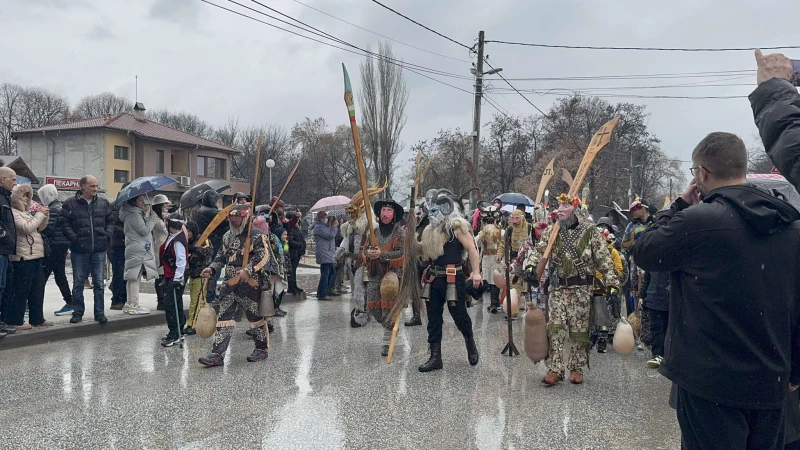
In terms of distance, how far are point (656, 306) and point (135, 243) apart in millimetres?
7201

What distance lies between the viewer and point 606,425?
4.86 metres

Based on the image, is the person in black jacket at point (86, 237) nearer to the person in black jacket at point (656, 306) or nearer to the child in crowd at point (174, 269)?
the child in crowd at point (174, 269)

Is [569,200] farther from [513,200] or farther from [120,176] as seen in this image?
[120,176]

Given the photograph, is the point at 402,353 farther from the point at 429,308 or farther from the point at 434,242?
the point at 434,242

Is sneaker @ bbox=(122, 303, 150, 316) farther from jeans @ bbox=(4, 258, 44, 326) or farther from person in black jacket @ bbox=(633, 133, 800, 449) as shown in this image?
person in black jacket @ bbox=(633, 133, 800, 449)

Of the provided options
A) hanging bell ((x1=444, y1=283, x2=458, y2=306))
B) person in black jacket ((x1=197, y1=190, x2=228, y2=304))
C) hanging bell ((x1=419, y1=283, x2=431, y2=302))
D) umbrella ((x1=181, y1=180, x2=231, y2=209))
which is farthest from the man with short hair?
hanging bell ((x1=444, y1=283, x2=458, y2=306))

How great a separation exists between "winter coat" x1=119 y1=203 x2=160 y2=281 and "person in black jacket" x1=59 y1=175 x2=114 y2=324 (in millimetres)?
503

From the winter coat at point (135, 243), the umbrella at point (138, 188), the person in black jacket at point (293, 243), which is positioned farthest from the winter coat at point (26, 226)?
the person in black jacket at point (293, 243)

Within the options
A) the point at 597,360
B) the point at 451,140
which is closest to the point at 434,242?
the point at 597,360

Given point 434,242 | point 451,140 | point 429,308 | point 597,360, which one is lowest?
point 597,360

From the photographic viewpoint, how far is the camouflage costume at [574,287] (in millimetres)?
6000

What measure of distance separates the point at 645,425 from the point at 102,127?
4317 centimetres

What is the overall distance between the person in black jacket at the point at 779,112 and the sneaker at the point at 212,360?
18.5ft

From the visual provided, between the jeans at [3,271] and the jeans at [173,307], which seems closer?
the jeans at [3,271]
